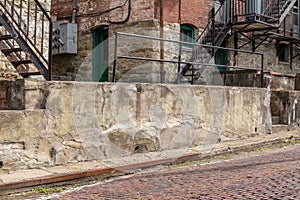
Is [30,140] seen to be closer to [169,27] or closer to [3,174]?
[3,174]

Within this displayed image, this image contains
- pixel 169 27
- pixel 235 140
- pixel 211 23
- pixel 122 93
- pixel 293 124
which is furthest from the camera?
pixel 211 23

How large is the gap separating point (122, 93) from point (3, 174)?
2.72 m

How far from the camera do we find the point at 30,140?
682 cm

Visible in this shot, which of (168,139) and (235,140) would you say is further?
(235,140)

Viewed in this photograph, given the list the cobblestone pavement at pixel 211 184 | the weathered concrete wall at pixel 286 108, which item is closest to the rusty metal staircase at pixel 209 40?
the weathered concrete wall at pixel 286 108

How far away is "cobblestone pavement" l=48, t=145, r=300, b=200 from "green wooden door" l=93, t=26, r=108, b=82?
357 inches

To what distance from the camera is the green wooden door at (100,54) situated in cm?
1644

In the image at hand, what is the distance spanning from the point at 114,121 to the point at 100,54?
888cm

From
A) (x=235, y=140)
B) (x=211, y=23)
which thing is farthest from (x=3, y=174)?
(x=211, y=23)

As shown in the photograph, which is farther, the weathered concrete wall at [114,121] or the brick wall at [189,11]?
the brick wall at [189,11]

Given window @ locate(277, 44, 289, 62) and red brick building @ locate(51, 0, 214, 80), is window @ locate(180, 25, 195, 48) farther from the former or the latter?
window @ locate(277, 44, 289, 62)

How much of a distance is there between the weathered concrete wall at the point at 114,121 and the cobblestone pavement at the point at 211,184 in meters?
1.07

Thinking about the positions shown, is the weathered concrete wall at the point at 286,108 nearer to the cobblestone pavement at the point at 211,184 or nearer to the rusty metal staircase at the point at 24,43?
the cobblestone pavement at the point at 211,184

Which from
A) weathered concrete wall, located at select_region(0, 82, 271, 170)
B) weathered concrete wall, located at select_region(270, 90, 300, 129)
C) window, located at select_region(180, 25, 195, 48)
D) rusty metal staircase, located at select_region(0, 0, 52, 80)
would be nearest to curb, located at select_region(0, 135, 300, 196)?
weathered concrete wall, located at select_region(0, 82, 271, 170)
